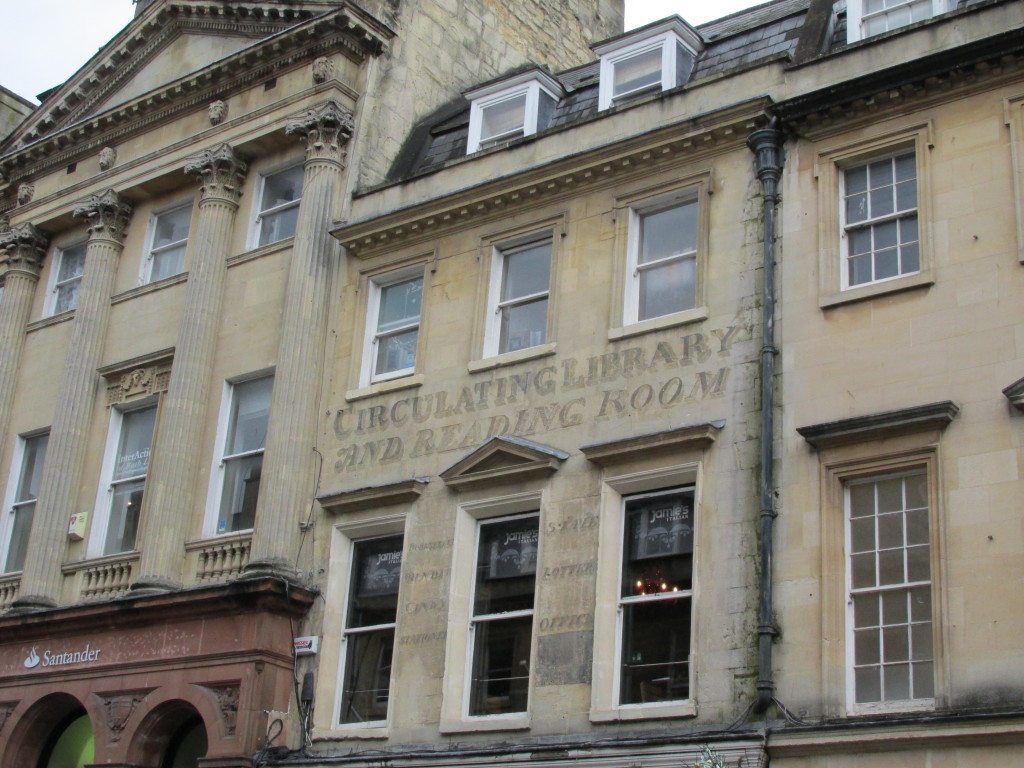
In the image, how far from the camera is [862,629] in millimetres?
16234

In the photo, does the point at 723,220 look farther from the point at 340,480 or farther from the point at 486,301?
the point at 340,480

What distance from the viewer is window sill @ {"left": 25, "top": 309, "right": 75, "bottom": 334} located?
2736cm

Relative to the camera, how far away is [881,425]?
16.5 m

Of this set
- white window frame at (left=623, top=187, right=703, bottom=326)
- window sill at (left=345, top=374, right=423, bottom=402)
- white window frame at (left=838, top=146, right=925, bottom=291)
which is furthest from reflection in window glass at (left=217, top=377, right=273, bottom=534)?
white window frame at (left=838, top=146, right=925, bottom=291)

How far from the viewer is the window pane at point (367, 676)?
2041 cm

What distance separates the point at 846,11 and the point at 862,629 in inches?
340

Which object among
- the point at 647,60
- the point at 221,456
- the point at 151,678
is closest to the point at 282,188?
the point at 221,456

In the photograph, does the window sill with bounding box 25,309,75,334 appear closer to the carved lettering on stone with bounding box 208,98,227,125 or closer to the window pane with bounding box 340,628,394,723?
the carved lettering on stone with bounding box 208,98,227,125

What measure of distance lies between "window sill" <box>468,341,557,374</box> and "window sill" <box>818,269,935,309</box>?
3.97 meters

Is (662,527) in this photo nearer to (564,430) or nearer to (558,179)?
(564,430)

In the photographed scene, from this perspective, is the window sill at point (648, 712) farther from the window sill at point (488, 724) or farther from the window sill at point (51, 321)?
the window sill at point (51, 321)

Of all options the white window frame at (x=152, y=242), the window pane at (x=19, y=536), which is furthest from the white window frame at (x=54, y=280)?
the window pane at (x=19, y=536)

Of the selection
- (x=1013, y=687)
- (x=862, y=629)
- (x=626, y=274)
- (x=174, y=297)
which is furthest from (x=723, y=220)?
(x=174, y=297)

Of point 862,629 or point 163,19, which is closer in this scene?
point 862,629
